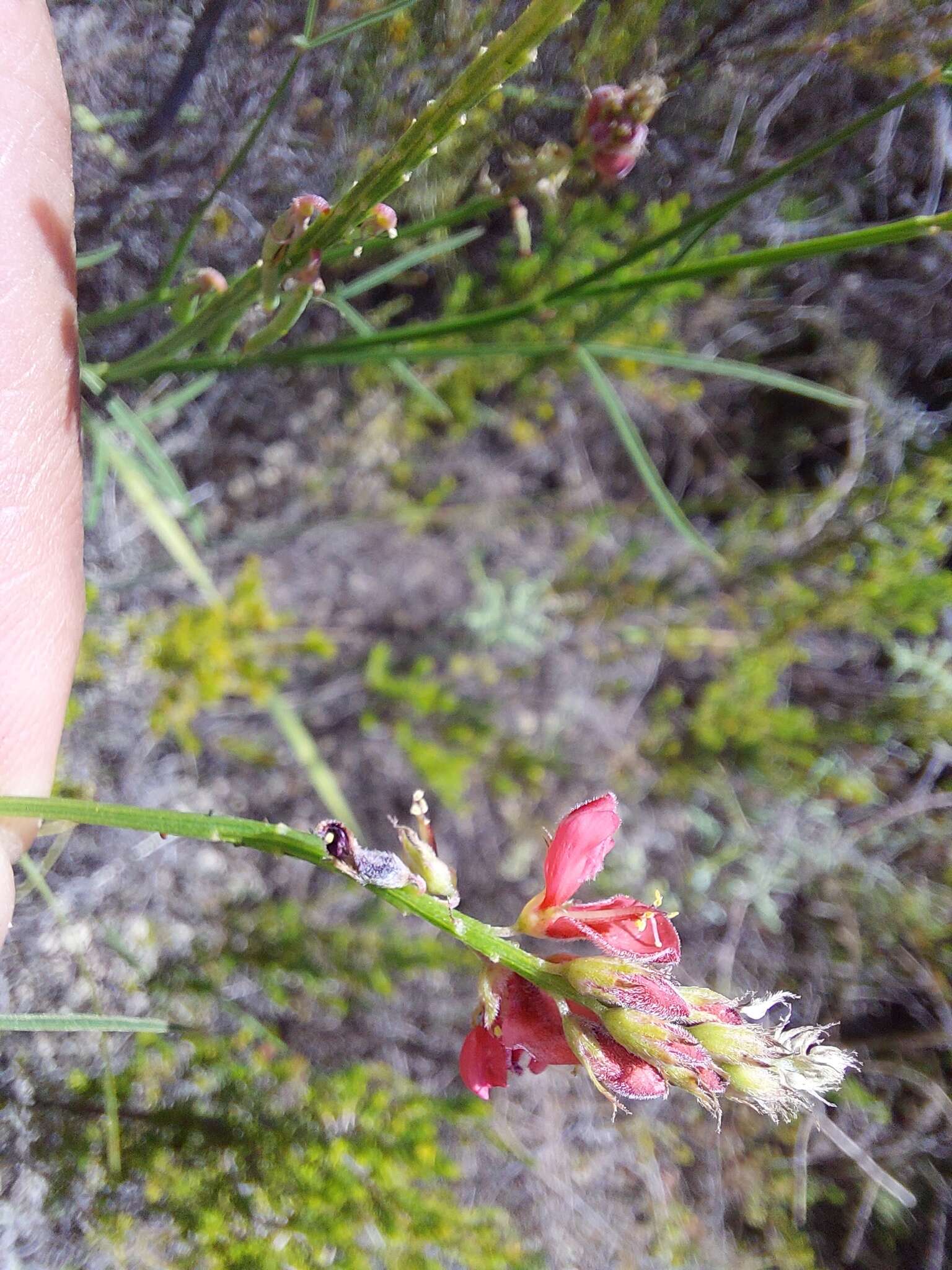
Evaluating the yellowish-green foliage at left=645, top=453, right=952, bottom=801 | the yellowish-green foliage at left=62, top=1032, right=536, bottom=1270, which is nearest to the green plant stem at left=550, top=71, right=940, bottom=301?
the yellowish-green foliage at left=645, top=453, right=952, bottom=801

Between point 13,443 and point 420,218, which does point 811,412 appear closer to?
point 420,218

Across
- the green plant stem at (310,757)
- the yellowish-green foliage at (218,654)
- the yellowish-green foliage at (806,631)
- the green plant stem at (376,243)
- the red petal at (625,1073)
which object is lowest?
the yellowish-green foliage at (806,631)

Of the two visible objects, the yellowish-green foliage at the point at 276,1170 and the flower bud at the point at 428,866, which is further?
the yellowish-green foliage at the point at 276,1170

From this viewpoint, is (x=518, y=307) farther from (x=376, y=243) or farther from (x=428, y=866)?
(x=428, y=866)

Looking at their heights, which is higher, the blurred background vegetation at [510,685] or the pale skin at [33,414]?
the pale skin at [33,414]

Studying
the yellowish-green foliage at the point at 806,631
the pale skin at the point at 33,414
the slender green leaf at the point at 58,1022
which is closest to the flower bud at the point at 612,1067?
the slender green leaf at the point at 58,1022

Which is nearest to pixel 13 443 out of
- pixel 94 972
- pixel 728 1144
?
pixel 94 972

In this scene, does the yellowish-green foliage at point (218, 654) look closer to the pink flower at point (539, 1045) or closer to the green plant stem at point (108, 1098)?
the green plant stem at point (108, 1098)
